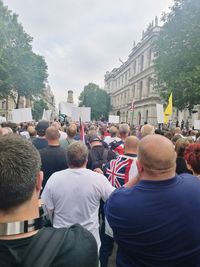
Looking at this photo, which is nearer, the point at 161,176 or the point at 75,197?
the point at 161,176

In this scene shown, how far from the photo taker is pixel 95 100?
9738 centimetres

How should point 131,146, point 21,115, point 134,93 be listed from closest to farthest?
point 131,146 → point 21,115 → point 134,93

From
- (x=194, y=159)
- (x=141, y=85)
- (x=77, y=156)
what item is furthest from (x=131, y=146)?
(x=141, y=85)

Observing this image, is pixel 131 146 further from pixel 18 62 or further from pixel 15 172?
pixel 18 62

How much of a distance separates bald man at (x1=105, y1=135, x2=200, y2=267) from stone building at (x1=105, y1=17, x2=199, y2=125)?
4423 cm

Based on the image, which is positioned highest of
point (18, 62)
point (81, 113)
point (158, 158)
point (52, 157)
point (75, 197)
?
point (18, 62)

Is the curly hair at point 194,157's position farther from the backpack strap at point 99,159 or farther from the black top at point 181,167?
the backpack strap at point 99,159

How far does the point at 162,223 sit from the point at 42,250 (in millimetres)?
1197

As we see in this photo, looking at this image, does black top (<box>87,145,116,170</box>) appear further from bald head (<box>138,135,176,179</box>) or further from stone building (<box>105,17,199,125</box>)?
stone building (<box>105,17,199,125</box>)

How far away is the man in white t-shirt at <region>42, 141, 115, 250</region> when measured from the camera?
3.59 meters

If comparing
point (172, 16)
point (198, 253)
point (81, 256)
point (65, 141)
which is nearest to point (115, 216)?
point (198, 253)

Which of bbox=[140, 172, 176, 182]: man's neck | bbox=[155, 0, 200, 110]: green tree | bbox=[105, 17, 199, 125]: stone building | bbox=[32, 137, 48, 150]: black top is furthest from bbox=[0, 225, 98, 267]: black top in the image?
bbox=[105, 17, 199, 125]: stone building

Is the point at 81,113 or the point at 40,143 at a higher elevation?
the point at 81,113

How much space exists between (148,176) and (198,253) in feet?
2.13
